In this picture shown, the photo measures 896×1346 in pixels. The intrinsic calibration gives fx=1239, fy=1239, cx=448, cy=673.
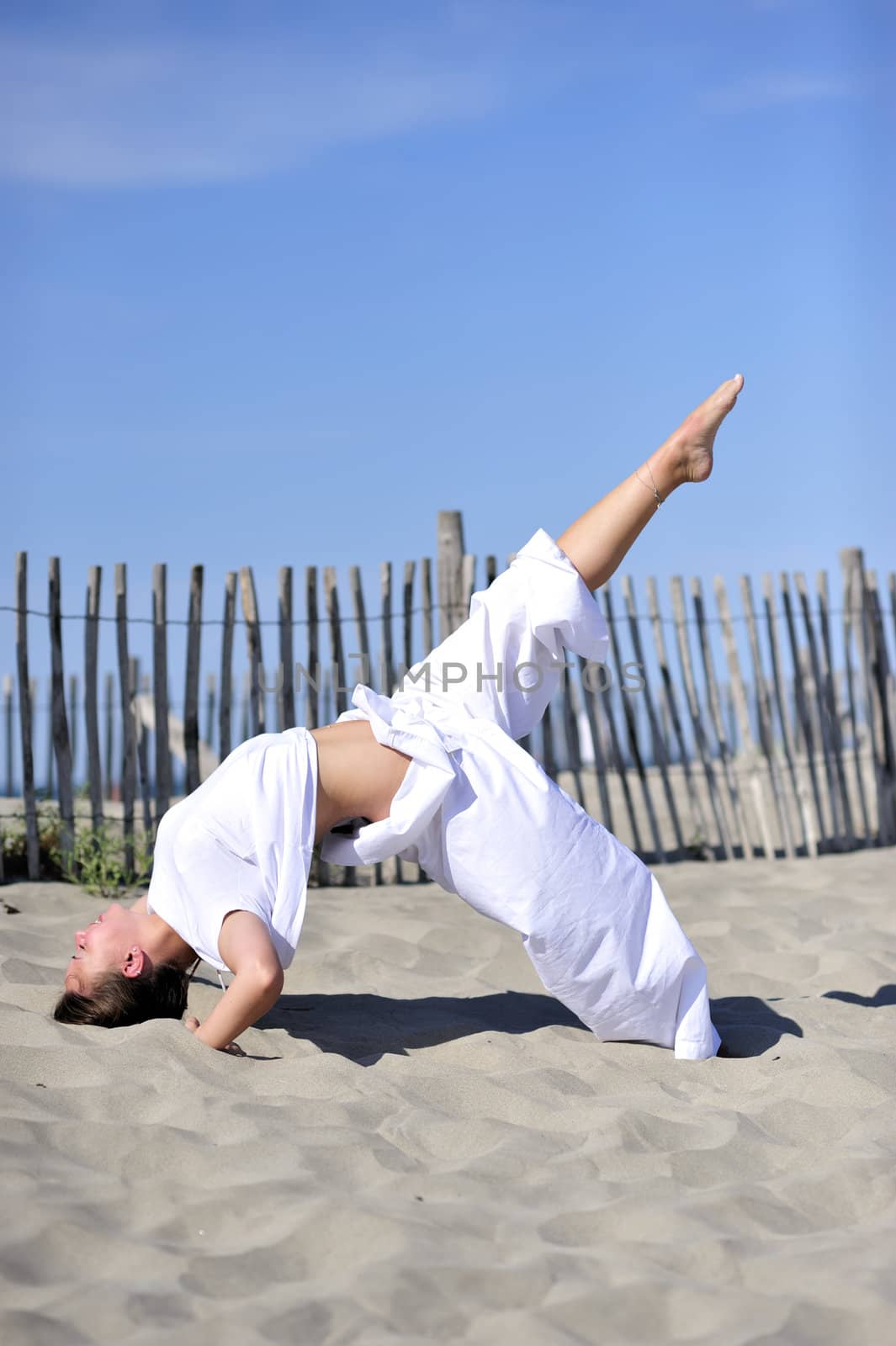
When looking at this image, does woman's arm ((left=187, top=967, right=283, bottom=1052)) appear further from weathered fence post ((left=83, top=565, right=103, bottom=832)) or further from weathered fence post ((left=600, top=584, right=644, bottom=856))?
weathered fence post ((left=600, top=584, right=644, bottom=856))

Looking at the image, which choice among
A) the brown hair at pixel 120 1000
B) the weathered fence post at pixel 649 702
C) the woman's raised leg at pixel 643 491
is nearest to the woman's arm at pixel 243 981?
the brown hair at pixel 120 1000

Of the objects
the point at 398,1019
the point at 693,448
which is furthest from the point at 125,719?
the point at 693,448

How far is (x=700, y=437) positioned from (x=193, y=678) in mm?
3252

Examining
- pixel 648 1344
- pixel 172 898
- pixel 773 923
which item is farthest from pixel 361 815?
pixel 773 923

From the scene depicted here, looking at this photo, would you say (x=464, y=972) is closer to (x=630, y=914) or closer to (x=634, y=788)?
(x=630, y=914)

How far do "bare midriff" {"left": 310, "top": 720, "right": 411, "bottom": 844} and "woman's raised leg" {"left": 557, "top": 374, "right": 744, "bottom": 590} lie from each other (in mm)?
633

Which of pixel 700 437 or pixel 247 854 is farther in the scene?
pixel 700 437

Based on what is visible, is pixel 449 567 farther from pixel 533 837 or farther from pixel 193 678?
pixel 533 837

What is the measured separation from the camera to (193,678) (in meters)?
5.64

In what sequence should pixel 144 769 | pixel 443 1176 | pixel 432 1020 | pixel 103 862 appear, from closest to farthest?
pixel 443 1176 → pixel 432 1020 → pixel 103 862 → pixel 144 769

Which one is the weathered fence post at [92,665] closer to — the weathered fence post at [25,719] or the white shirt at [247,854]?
the weathered fence post at [25,719]

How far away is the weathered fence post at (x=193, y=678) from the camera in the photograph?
5586 mm

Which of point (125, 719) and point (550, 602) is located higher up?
point (550, 602)

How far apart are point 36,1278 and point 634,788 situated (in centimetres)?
833
